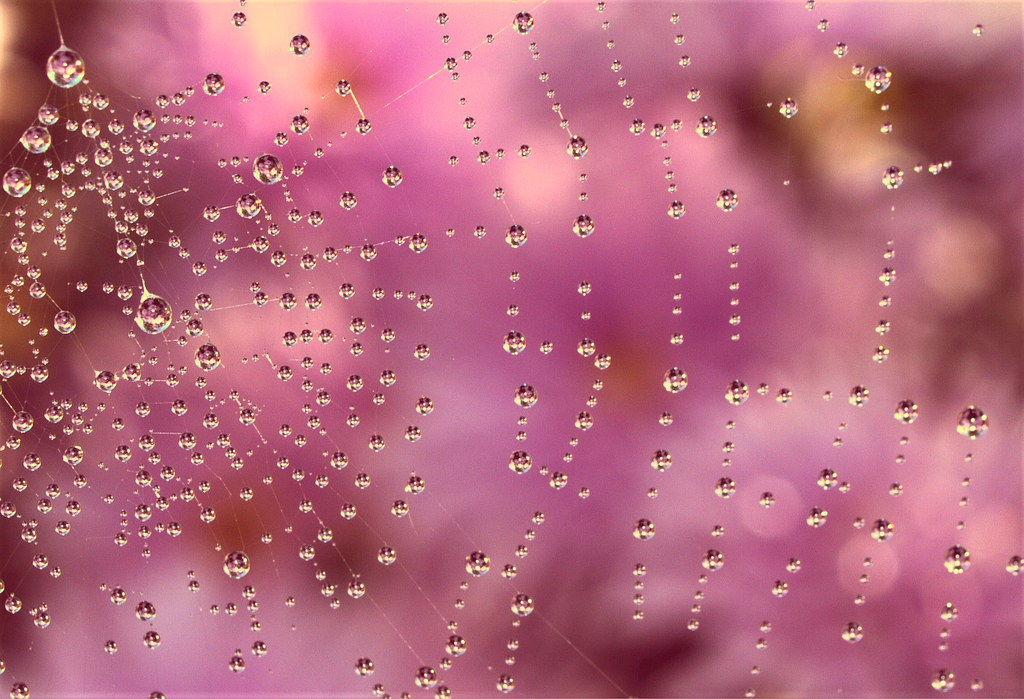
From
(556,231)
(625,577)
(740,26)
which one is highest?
(740,26)

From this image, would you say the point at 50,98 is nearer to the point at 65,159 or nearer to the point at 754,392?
the point at 65,159

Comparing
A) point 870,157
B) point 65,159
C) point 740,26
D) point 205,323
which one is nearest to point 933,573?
point 870,157

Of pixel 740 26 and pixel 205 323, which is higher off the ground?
pixel 740 26

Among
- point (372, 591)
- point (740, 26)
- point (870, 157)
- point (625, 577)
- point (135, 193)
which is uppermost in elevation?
point (740, 26)

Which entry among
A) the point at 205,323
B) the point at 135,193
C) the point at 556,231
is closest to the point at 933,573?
the point at 556,231

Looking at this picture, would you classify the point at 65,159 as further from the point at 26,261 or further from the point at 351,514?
the point at 351,514

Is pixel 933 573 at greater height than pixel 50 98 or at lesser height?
lesser
